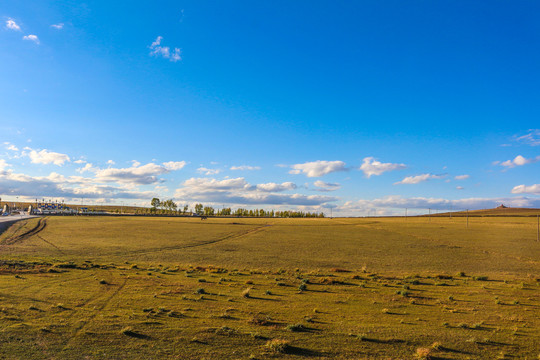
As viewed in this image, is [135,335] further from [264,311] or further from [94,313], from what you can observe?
[264,311]

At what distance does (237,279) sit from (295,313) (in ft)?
34.7

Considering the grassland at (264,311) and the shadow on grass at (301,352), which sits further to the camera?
the grassland at (264,311)

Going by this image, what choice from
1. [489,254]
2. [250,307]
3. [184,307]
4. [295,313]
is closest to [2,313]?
[184,307]

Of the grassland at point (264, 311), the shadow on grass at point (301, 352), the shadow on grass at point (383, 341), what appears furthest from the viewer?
the shadow on grass at point (383, 341)

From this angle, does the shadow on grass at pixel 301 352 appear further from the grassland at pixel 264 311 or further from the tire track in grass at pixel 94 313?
the tire track in grass at pixel 94 313

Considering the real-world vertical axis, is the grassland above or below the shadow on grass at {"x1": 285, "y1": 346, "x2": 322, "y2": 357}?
below

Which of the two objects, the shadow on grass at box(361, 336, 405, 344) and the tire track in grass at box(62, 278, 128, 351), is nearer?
the tire track in grass at box(62, 278, 128, 351)

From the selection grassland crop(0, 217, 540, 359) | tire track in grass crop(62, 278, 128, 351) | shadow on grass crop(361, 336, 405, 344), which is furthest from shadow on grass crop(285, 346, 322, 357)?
tire track in grass crop(62, 278, 128, 351)

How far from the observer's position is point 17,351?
11.7 meters

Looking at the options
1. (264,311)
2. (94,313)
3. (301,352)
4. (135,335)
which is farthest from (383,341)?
(94,313)

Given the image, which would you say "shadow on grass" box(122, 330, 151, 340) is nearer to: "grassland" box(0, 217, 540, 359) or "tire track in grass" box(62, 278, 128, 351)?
"grassland" box(0, 217, 540, 359)

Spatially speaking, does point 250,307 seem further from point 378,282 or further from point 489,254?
point 489,254

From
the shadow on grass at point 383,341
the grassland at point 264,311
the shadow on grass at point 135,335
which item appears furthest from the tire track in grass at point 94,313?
the shadow on grass at point 383,341

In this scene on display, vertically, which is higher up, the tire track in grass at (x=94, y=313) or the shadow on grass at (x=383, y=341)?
the shadow on grass at (x=383, y=341)
